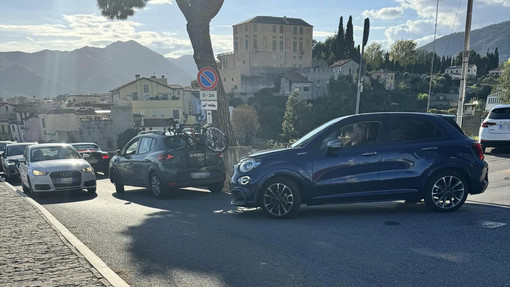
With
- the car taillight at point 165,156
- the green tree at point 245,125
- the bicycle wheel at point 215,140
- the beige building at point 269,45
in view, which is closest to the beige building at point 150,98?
the green tree at point 245,125

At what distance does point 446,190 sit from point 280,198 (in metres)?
2.80

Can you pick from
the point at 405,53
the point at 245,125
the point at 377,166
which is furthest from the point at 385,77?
the point at 377,166

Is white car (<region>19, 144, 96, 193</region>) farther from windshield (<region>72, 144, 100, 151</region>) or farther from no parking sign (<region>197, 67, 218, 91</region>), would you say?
windshield (<region>72, 144, 100, 151</region>)

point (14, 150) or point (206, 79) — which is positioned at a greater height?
point (206, 79)

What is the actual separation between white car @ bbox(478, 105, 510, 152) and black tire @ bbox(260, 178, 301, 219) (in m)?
9.03

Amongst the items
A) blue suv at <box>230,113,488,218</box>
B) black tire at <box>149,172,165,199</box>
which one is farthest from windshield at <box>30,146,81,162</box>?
blue suv at <box>230,113,488,218</box>

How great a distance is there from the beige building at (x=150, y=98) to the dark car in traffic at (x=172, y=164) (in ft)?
178

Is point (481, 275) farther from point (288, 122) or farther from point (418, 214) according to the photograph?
point (288, 122)

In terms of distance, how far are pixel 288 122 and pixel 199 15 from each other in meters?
58.9

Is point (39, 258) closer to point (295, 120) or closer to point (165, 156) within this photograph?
point (165, 156)

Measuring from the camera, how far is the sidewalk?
3.63m

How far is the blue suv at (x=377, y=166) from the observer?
5.79m

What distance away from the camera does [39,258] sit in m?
4.27

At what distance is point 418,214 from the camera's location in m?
5.82
